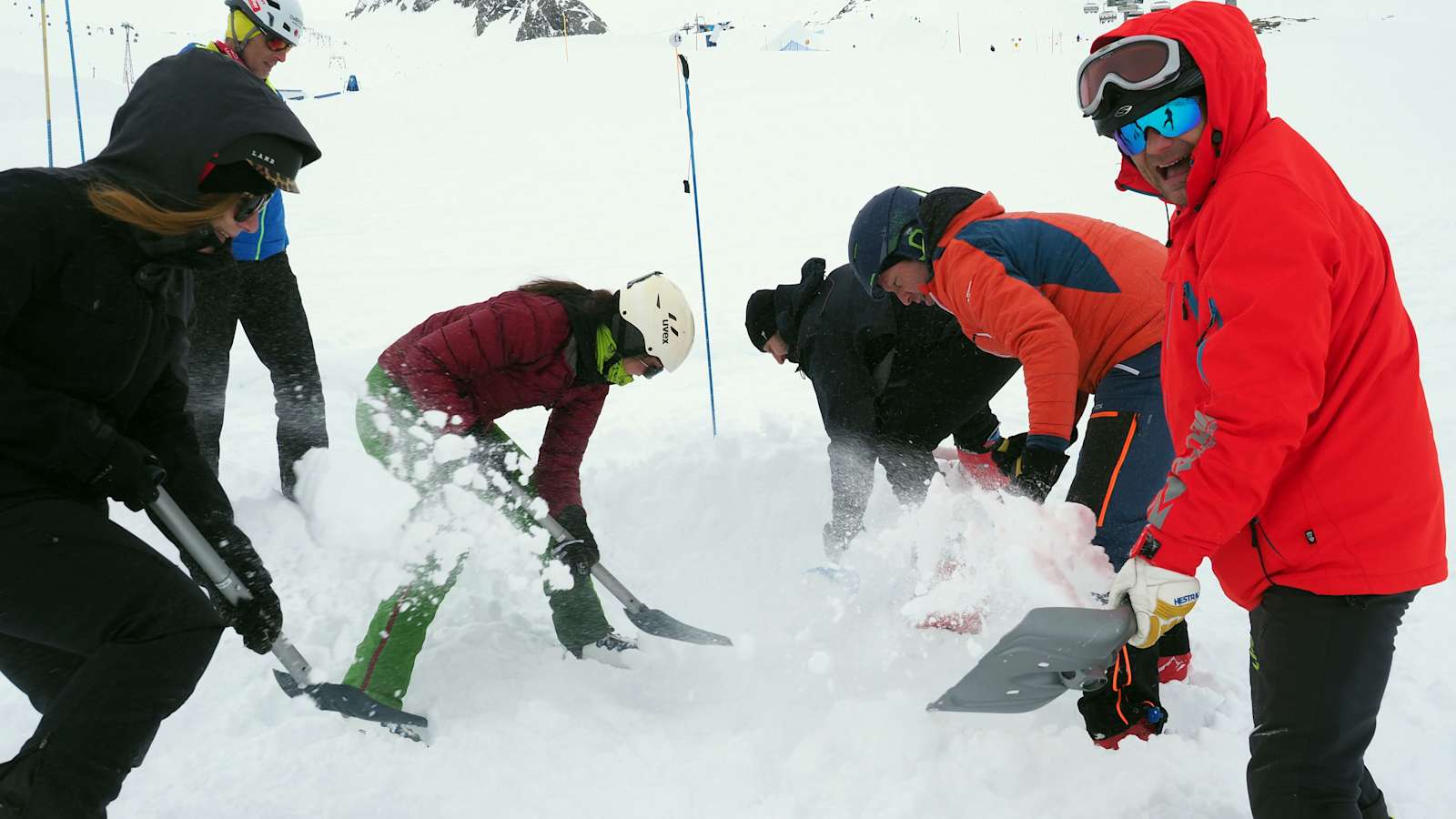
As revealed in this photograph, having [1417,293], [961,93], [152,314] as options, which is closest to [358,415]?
[152,314]

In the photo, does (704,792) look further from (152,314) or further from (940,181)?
(940,181)

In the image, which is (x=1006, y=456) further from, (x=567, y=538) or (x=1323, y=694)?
(x=1323, y=694)

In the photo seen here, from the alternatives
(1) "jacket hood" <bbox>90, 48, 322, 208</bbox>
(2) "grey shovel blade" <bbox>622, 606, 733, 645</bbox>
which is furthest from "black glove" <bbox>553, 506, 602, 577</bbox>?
(1) "jacket hood" <bbox>90, 48, 322, 208</bbox>

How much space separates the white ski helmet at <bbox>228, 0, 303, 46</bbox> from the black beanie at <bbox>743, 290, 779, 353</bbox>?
2266mm

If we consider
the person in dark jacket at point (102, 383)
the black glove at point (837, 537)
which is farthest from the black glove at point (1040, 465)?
the person in dark jacket at point (102, 383)

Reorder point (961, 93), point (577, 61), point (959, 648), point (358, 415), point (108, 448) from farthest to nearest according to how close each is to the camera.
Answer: point (577, 61) → point (961, 93) → point (959, 648) → point (358, 415) → point (108, 448)

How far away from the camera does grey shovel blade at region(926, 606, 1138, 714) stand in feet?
6.70

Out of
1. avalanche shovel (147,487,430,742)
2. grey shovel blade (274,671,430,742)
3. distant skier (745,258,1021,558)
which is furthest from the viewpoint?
distant skier (745,258,1021,558)

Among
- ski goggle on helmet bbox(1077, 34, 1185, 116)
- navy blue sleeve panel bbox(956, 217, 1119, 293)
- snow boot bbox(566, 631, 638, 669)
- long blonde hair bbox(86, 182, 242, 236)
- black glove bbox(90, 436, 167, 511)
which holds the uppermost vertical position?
ski goggle on helmet bbox(1077, 34, 1185, 116)

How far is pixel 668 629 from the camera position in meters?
3.55

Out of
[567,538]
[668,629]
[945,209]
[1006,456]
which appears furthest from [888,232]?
[668,629]

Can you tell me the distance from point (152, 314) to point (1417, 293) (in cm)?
808

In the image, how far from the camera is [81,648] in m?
1.89

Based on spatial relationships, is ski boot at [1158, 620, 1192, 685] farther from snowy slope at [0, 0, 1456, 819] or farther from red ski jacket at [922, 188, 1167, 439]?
red ski jacket at [922, 188, 1167, 439]
